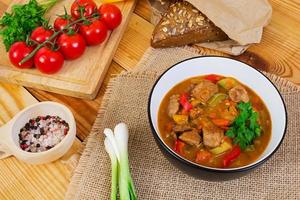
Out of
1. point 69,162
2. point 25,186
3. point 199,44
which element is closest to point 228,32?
point 199,44

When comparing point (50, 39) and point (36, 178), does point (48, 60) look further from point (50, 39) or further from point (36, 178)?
point (36, 178)

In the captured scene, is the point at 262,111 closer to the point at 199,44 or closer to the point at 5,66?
the point at 199,44

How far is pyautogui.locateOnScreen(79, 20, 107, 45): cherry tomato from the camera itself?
179cm

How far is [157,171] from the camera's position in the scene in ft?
4.80

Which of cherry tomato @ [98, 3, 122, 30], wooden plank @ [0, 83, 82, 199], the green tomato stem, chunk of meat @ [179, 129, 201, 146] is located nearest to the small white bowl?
wooden plank @ [0, 83, 82, 199]

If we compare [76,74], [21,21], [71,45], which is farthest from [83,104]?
[21,21]

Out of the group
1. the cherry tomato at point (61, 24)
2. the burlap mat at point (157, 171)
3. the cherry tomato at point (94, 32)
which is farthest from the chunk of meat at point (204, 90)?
the cherry tomato at point (61, 24)

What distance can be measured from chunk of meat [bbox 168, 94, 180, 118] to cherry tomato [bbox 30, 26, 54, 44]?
2.12 feet

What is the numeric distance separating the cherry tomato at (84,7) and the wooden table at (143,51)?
0.18 m

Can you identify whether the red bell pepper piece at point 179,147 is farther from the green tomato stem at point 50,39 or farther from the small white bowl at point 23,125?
the green tomato stem at point 50,39

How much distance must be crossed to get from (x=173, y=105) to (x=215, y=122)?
15 centimetres

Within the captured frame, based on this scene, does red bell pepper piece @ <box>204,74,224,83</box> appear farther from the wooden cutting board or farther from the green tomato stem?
the green tomato stem

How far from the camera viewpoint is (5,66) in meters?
1.81

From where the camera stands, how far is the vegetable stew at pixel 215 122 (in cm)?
132
